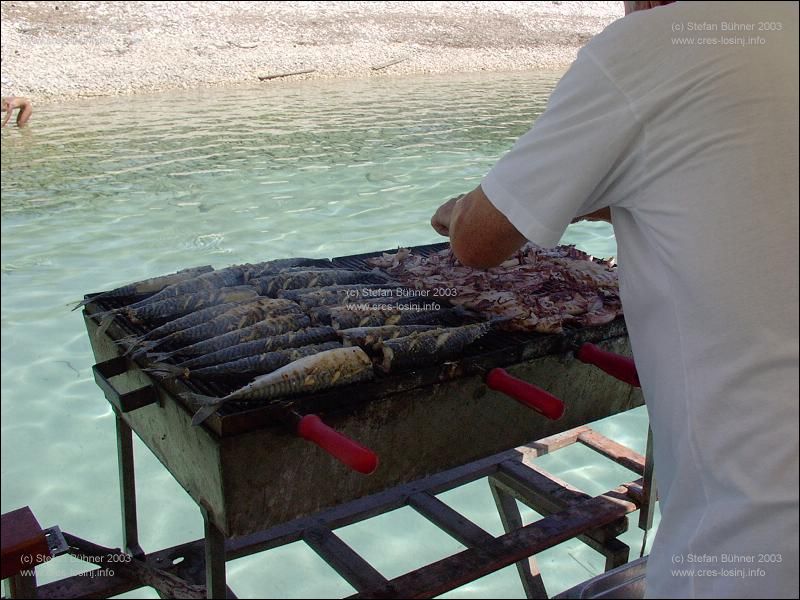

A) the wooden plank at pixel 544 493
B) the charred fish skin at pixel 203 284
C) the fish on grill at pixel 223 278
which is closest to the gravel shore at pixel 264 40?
the fish on grill at pixel 223 278

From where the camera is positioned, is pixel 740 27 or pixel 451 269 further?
pixel 451 269

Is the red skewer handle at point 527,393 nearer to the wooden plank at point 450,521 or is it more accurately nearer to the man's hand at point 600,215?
the man's hand at point 600,215

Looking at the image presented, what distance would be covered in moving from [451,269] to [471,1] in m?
31.2

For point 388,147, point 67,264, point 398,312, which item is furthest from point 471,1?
point 398,312

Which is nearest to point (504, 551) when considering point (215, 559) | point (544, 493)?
point (544, 493)

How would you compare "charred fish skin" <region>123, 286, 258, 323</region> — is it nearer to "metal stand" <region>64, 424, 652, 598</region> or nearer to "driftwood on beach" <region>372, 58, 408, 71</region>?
"metal stand" <region>64, 424, 652, 598</region>

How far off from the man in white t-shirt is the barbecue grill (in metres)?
0.88

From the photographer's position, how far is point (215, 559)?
102 inches

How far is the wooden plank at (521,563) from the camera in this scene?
13.3 feet

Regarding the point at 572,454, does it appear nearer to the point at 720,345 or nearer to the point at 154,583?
the point at 154,583

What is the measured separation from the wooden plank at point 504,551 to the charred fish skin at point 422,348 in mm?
929

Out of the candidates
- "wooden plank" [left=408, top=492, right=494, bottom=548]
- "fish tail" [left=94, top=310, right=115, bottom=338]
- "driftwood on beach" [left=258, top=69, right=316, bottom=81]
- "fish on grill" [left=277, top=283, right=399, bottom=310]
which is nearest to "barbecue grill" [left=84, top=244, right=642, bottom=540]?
"fish tail" [left=94, top=310, right=115, bottom=338]

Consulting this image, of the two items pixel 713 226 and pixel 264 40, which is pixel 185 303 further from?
pixel 264 40

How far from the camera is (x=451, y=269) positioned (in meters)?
3.58
